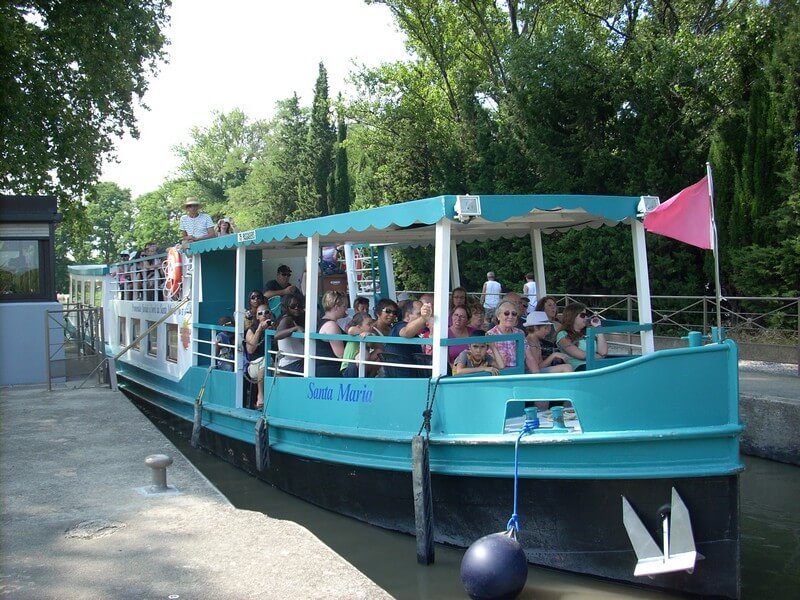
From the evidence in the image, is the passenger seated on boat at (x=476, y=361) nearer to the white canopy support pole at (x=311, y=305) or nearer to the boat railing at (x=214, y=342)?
the white canopy support pole at (x=311, y=305)

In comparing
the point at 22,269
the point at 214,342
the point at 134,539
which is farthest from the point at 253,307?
the point at 22,269

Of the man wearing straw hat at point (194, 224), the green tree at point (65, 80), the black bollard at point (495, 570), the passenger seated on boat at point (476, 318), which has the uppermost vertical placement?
the green tree at point (65, 80)

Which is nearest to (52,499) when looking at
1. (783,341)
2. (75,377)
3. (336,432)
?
(336,432)

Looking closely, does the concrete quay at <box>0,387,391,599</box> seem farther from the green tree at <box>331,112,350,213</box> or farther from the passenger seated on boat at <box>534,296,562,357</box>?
the green tree at <box>331,112,350,213</box>

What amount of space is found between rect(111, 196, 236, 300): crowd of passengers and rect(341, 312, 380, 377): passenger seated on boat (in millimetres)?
4158

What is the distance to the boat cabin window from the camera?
484 inches

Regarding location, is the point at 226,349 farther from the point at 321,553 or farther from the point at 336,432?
the point at 321,553

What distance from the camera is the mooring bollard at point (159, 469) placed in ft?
21.7

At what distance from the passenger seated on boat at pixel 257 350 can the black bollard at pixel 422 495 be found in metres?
3.09

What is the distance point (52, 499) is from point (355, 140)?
83.5ft

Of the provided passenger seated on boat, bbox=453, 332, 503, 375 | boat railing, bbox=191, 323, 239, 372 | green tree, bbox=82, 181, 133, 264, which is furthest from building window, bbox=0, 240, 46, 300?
green tree, bbox=82, 181, 133, 264

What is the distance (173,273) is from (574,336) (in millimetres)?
6634

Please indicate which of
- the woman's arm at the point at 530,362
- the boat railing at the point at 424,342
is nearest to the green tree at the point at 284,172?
the boat railing at the point at 424,342

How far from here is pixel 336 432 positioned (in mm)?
7543
